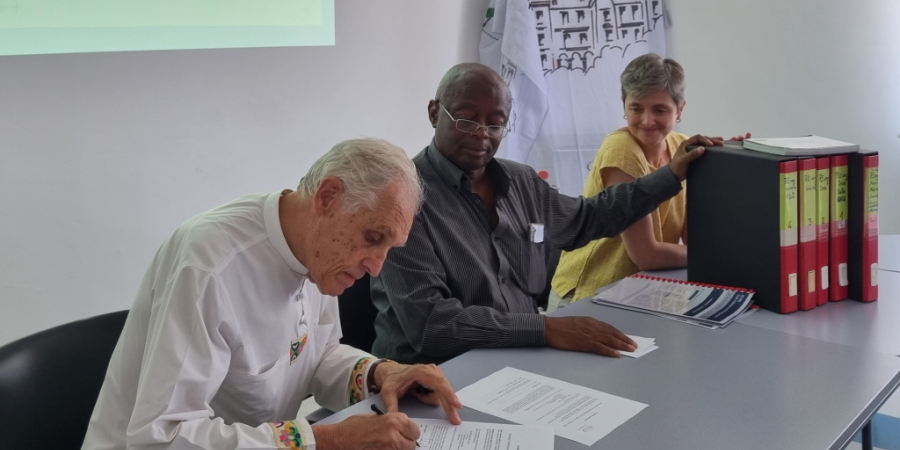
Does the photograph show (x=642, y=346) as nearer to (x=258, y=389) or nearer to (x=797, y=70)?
(x=258, y=389)

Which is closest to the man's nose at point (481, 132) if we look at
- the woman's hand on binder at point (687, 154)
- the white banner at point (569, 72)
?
the woman's hand on binder at point (687, 154)

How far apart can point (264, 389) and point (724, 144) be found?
1526 millimetres

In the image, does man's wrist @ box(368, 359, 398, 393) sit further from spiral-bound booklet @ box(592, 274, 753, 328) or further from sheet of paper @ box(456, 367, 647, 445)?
spiral-bound booklet @ box(592, 274, 753, 328)

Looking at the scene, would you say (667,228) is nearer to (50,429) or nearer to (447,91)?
(447,91)

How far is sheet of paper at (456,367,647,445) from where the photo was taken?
138 centimetres

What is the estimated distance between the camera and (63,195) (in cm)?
250

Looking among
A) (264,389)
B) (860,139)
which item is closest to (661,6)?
(860,139)

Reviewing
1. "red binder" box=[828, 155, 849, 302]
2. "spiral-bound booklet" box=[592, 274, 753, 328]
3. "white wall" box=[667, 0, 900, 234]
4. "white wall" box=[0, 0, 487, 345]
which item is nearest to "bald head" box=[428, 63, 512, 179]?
"spiral-bound booklet" box=[592, 274, 753, 328]

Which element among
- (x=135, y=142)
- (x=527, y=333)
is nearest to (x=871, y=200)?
(x=527, y=333)

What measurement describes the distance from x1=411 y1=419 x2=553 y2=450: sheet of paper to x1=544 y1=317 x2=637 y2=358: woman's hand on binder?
42cm

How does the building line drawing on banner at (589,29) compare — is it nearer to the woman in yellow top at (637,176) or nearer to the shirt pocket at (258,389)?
the woman in yellow top at (637,176)

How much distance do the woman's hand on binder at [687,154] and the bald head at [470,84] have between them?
0.56 m

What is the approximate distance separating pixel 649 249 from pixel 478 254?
0.70m

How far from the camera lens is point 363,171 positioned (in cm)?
A: 137
